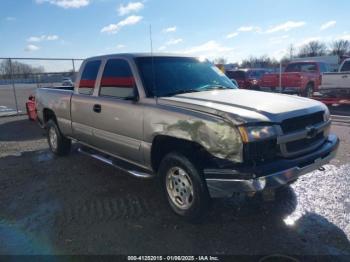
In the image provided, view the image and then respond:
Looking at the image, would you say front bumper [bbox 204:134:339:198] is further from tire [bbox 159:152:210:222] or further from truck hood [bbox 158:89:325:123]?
truck hood [bbox 158:89:325:123]

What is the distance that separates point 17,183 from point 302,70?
1575 centimetres

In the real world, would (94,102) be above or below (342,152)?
above

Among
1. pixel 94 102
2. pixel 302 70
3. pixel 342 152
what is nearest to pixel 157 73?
pixel 94 102

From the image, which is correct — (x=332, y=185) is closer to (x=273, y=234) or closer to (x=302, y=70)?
(x=273, y=234)

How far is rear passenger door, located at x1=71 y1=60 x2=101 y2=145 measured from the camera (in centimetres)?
525

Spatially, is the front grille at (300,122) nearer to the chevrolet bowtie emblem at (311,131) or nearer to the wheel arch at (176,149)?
the chevrolet bowtie emblem at (311,131)

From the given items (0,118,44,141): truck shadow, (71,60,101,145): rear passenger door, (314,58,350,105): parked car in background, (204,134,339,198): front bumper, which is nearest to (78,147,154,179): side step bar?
(71,60,101,145): rear passenger door

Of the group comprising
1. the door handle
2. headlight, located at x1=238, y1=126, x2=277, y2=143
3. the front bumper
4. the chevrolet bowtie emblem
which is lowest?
the front bumper

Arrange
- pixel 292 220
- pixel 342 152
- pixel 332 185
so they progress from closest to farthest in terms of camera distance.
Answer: pixel 292 220, pixel 332 185, pixel 342 152

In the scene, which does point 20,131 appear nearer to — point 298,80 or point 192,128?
point 192,128

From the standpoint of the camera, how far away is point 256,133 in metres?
3.21

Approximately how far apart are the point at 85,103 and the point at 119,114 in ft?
3.51

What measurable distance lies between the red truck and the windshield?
41.6 ft

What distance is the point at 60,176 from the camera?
5.65 meters
